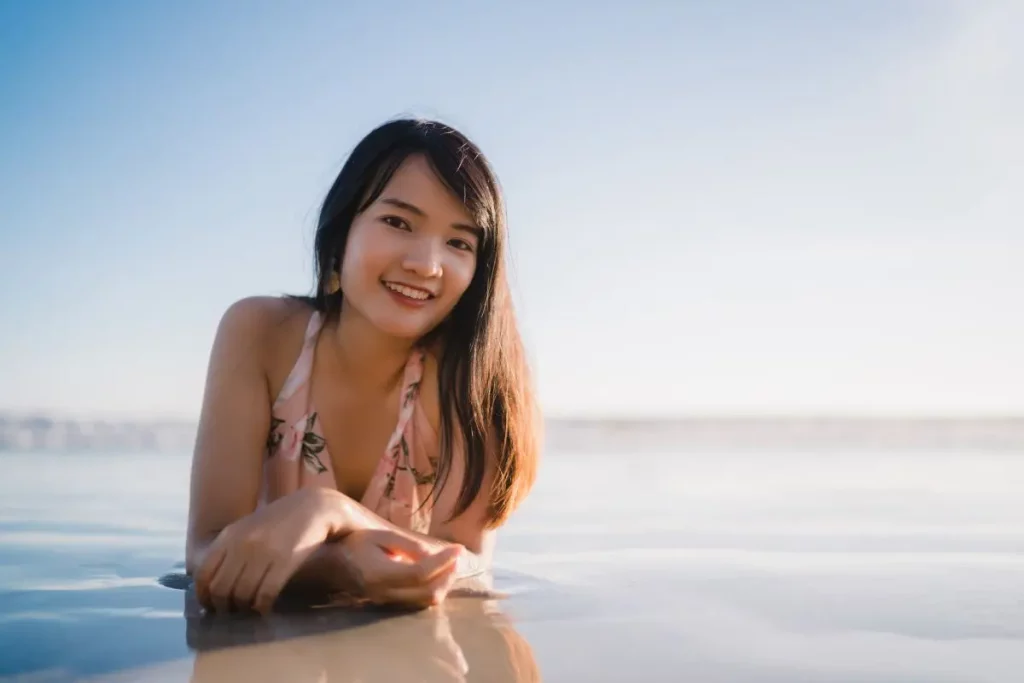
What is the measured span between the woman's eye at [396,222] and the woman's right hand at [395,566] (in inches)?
34.1

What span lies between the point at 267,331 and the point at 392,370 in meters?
0.37

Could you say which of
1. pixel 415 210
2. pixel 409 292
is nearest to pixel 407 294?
pixel 409 292

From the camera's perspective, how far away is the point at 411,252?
92.4 inches

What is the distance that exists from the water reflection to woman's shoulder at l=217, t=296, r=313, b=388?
0.74m

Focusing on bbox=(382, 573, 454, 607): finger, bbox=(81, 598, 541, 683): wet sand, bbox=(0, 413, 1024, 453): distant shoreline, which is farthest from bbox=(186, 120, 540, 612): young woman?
bbox=(0, 413, 1024, 453): distant shoreline

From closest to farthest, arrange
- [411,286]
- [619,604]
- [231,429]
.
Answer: [619,604] → [231,429] → [411,286]

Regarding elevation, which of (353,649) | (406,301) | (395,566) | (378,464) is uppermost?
(406,301)

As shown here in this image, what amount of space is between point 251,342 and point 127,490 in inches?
120

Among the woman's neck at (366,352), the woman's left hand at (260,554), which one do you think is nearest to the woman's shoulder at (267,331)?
the woman's neck at (366,352)

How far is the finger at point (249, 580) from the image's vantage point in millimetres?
1763

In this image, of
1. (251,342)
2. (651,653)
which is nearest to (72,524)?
(251,342)

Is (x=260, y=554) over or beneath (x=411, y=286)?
beneath

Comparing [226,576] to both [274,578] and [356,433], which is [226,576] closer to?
[274,578]

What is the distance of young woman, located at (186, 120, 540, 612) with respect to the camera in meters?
2.35
